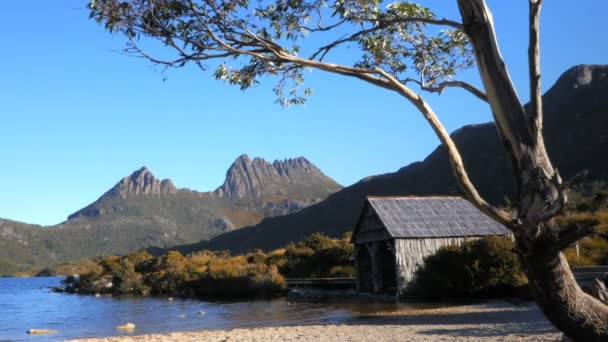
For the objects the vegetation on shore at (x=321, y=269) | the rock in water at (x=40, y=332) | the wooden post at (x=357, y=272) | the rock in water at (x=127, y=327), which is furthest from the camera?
the wooden post at (x=357, y=272)

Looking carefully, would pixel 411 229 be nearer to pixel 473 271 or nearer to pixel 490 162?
pixel 473 271

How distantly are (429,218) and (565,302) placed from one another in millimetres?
20635

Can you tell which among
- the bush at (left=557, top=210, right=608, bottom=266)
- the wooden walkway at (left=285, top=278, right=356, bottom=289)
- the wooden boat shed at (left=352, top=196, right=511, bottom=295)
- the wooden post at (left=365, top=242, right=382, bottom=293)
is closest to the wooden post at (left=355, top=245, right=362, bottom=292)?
the wooden boat shed at (left=352, top=196, right=511, bottom=295)

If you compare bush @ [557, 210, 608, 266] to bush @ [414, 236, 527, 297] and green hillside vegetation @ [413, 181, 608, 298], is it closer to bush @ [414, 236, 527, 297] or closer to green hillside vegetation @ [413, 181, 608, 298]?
green hillside vegetation @ [413, 181, 608, 298]

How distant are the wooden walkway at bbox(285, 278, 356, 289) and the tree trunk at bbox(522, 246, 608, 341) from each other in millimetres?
26719

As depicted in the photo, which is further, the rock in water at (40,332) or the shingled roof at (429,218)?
the shingled roof at (429,218)

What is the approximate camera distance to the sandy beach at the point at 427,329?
1191cm

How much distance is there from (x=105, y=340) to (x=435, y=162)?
69608 millimetres

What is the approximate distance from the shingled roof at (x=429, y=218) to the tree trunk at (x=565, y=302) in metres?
18.8

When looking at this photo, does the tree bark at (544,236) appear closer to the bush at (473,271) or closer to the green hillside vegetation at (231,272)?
the bush at (473,271)

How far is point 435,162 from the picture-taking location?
267 feet

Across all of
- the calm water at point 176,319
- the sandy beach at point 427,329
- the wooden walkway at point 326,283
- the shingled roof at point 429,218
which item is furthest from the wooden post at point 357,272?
the sandy beach at point 427,329

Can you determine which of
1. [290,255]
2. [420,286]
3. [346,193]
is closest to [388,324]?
[420,286]

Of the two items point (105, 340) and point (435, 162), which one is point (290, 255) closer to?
point (105, 340)
